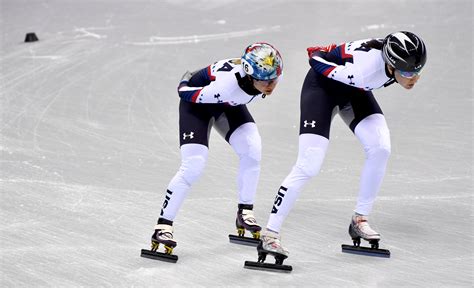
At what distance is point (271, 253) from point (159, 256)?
87 cm

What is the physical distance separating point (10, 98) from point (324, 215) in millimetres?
5397

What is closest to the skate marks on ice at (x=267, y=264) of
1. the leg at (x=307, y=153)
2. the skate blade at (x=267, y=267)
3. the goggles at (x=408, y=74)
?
the skate blade at (x=267, y=267)

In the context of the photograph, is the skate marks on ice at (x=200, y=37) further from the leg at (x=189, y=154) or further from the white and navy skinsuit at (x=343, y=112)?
the white and navy skinsuit at (x=343, y=112)

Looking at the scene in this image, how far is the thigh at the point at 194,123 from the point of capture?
6.65 metres

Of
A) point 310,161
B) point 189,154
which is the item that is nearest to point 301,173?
point 310,161

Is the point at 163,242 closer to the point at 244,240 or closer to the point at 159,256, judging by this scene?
the point at 159,256

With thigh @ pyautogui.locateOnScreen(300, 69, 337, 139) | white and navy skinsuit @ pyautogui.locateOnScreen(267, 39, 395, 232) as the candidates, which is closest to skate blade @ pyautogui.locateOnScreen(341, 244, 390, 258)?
white and navy skinsuit @ pyautogui.locateOnScreen(267, 39, 395, 232)

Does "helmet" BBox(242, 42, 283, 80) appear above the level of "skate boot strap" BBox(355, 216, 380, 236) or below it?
above

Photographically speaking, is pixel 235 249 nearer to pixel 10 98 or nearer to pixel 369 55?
pixel 369 55

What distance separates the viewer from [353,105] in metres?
6.75

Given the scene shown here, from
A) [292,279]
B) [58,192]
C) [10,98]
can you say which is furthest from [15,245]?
[10,98]

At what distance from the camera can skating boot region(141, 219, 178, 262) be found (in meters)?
6.54

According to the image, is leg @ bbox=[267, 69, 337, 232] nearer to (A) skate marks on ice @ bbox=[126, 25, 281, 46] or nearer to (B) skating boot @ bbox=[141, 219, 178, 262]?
(B) skating boot @ bbox=[141, 219, 178, 262]

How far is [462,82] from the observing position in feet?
36.4
